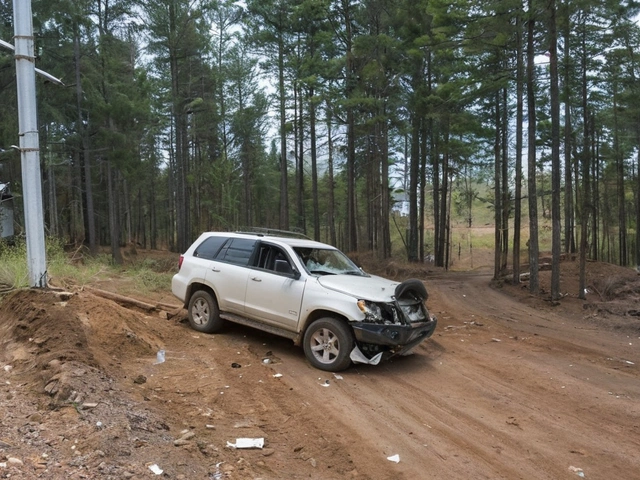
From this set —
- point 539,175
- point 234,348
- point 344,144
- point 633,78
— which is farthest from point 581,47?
point 539,175

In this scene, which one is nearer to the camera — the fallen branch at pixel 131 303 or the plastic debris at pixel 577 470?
the plastic debris at pixel 577 470

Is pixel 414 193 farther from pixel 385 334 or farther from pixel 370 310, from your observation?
pixel 385 334

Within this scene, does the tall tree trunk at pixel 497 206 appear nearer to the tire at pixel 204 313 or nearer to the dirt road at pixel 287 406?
the dirt road at pixel 287 406

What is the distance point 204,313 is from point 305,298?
247 centimetres

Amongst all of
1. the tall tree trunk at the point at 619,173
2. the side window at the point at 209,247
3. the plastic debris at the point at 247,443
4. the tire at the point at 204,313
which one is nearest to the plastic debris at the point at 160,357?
the tire at the point at 204,313

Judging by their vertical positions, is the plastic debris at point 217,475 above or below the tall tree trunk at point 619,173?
below

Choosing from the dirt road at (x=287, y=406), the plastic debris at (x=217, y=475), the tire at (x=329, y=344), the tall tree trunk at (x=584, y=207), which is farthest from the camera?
the tall tree trunk at (x=584, y=207)

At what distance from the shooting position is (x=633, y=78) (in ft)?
58.3

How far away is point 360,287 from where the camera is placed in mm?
6613

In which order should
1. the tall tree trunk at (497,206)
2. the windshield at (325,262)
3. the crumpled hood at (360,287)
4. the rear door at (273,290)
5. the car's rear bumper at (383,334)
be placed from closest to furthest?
the car's rear bumper at (383,334) < the crumpled hood at (360,287) < the rear door at (273,290) < the windshield at (325,262) < the tall tree trunk at (497,206)

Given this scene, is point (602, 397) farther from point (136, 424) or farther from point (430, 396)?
point (136, 424)

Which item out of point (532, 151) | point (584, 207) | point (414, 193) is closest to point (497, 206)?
point (584, 207)

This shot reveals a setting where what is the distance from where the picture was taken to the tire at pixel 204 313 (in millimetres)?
7992

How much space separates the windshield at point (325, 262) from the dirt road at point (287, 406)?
1415mm
